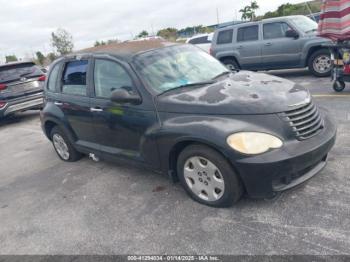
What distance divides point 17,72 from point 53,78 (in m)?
4.74

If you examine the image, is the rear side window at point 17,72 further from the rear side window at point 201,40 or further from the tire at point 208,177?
the rear side window at point 201,40

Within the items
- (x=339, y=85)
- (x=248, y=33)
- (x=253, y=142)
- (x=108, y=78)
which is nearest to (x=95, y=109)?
(x=108, y=78)

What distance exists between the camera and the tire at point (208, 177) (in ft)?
10.3

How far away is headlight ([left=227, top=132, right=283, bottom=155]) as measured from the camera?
9.75 feet

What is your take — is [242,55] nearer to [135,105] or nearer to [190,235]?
→ [135,105]

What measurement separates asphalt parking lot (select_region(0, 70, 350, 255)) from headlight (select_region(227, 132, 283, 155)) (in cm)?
68

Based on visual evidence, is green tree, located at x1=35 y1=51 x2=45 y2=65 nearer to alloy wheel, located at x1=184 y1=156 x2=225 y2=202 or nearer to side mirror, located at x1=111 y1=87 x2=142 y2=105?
side mirror, located at x1=111 y1=87 x2=142 y2=105

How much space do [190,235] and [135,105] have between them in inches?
60.4

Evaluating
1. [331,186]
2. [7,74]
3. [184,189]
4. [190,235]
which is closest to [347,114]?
[331,186]

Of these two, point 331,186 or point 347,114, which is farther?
point 347,114

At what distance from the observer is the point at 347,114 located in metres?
5.74

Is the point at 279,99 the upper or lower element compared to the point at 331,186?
upper

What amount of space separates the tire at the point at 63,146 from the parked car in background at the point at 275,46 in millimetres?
5808

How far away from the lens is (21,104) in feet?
29.8
